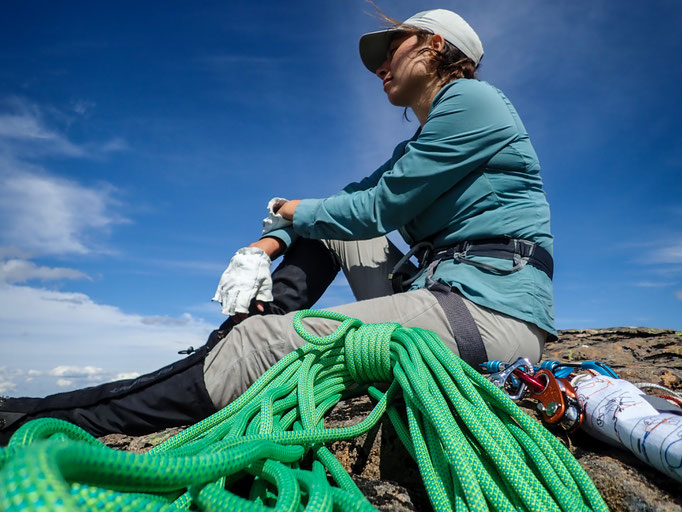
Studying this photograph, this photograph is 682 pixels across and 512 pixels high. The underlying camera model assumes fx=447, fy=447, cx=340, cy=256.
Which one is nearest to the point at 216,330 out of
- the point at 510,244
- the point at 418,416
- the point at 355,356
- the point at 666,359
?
the point at 355,356

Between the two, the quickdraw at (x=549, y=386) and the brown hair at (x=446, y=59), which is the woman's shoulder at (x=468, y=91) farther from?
the quickdraw at (x=549, y=386)

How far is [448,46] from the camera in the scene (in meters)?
2.89

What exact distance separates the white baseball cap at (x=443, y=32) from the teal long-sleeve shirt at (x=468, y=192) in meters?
0.54

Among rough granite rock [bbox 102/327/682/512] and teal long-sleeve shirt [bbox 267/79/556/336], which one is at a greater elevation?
teal long-sleeve shirt [bbox 267/79/556/336]

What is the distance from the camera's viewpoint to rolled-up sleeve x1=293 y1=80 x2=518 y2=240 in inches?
94.0

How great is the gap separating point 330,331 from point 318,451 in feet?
2.56

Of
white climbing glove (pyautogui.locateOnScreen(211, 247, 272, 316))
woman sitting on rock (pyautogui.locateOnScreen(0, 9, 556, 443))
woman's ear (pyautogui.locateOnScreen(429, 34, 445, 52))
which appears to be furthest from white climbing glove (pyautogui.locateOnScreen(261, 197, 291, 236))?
woman's ear (pyautogui.locateOnScreen(429, 34, 445, 52))

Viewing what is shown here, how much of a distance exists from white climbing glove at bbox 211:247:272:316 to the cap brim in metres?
1.69

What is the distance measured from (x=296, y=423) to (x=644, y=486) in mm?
1131

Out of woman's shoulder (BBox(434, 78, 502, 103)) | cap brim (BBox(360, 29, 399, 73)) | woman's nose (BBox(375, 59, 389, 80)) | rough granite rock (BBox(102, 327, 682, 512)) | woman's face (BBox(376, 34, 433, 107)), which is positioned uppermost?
cap brim (BBox(360, 29, 399, 73))

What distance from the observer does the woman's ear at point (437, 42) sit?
9.33 feet

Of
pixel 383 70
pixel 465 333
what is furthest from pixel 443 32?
pixel 465 333

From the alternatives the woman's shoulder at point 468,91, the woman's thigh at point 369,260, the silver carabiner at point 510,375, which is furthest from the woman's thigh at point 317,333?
the woman's shoulder at point 468,91

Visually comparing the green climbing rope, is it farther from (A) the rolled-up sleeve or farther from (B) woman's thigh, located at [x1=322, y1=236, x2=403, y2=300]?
(B) woman's thigh, located at [x1=322, y1=236, x2=403, y2=300]
